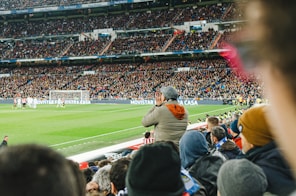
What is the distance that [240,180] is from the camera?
8.75ft

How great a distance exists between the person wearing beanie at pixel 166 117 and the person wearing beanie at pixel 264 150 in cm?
341

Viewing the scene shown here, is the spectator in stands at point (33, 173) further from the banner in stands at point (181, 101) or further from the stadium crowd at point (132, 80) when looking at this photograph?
the stadium crowd at point (132, 80)

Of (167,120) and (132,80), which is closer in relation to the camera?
(167,120)

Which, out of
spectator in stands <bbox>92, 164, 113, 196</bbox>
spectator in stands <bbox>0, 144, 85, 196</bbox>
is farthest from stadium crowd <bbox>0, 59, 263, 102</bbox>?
spectator in stands <bbox>0, 144, 85, 196</bbox>

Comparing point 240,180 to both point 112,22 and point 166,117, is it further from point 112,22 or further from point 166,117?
point 112,22

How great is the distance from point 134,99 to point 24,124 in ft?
82.1

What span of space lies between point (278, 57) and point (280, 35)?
0.05 metres

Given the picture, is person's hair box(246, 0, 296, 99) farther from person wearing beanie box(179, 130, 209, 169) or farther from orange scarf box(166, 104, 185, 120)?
orange scarf box(166, 104, 185, 120)

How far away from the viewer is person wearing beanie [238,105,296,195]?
307 cm

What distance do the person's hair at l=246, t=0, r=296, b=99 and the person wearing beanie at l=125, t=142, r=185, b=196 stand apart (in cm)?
157

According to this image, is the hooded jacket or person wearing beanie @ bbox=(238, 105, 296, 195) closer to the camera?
person wearing beanie @ bbox=(238, 105, 296, 195)

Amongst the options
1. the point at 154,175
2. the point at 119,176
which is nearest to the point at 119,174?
the point at 119,176

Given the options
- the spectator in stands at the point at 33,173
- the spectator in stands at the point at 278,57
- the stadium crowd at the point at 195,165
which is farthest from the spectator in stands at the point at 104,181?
the spectator in stands at the point at 278,57

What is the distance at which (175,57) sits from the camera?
64250 mm
